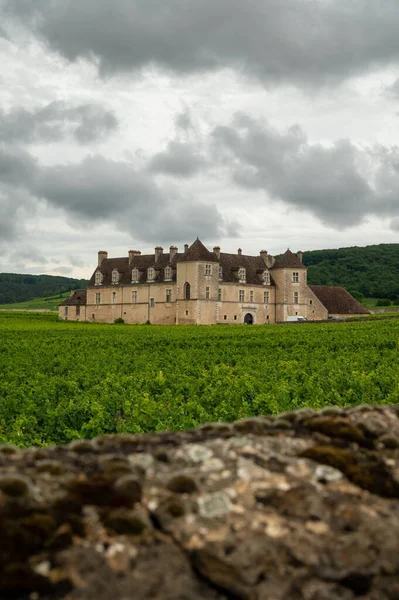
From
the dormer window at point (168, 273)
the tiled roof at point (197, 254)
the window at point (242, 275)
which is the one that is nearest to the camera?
the tiled roof at point (197, 254)

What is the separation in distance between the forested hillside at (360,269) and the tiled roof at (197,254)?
67047 mm

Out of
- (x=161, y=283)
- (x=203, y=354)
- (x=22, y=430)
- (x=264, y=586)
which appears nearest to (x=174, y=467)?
(x=264, y=586)

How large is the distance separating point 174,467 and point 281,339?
41145mm

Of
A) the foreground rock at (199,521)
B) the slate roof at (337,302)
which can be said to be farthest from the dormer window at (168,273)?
the foreground rock at (199,521)

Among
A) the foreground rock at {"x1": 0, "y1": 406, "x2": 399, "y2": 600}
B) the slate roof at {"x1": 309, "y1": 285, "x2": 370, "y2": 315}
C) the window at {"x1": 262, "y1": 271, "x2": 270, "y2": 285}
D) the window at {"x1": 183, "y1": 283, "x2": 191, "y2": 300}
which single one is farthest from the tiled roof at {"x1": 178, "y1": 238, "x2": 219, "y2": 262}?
the foreground rock at {"x1": 0, "y1": 406, "x2": 399, "y2": 600}

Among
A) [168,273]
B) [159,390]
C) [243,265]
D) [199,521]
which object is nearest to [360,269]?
[243,265]

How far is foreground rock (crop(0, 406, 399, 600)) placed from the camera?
2.01 metres

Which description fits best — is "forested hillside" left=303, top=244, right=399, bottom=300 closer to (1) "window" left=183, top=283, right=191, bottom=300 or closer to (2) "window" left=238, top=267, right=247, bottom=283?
(2) "window" left=238, top=267, right=247, bottom=283

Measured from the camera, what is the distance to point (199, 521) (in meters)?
2.24

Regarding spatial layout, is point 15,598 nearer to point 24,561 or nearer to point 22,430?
point 24,561

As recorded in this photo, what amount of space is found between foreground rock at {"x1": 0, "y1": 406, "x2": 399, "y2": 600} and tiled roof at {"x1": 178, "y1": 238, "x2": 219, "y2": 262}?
8445 centimetres

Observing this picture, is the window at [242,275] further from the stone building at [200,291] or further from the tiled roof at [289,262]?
the tiled roof at [289,262]

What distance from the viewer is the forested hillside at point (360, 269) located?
145375 millimetres

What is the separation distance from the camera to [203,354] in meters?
33.3
